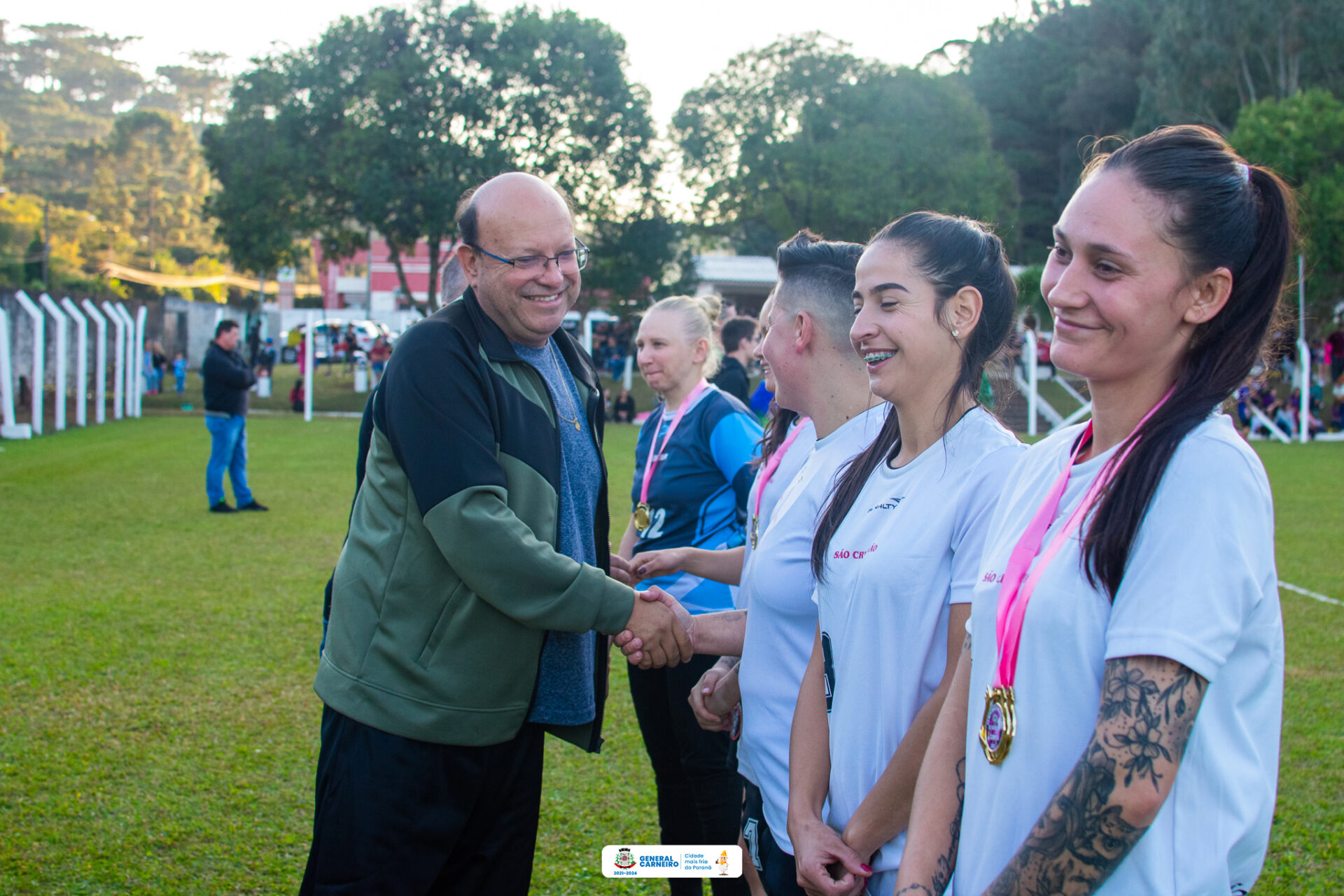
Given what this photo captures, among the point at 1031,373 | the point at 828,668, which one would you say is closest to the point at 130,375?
the point at 1031,373

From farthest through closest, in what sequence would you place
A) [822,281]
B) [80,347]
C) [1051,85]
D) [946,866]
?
1. [1051,85]
2. [80,347]
3. [822,281]
4. [946,866]

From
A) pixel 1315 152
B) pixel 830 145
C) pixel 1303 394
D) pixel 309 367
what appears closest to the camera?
pixel 1303 394

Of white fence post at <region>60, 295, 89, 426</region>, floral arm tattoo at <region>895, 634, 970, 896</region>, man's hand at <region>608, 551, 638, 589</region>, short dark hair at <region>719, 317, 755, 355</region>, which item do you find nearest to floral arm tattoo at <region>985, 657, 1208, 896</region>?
floral arm tattoo at <region>895, 634, 970, 896</region>

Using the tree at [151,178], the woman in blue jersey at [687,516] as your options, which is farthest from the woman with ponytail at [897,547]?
the tree at [151,178]

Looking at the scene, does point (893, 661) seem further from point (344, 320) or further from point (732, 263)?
point (344, 320)

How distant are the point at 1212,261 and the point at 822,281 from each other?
4.34 ft

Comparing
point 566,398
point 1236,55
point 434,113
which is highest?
point 1236,55

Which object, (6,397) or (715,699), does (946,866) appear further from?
(6,397)

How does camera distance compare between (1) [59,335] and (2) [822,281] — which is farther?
(1) [59,335]

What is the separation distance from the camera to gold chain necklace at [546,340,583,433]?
288 cm

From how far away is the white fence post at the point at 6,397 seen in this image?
56.7 ft

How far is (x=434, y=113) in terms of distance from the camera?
107ft

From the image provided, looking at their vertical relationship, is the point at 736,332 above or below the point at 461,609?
above

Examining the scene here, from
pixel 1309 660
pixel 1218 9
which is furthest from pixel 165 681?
pixel 1218 9
